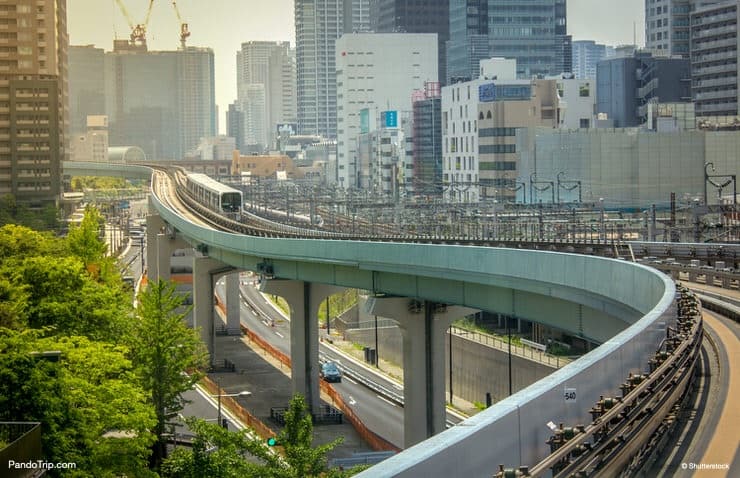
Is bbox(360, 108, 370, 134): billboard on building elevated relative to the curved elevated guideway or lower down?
elevated

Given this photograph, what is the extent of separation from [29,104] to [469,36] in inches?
3337

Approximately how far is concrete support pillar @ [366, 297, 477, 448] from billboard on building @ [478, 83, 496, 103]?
7165 centimetres

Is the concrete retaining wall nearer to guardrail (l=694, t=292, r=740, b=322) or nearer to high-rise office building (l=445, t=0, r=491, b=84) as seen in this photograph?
guardrail (l=694, t=292, r=740, b=322)

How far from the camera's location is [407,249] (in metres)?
40.0

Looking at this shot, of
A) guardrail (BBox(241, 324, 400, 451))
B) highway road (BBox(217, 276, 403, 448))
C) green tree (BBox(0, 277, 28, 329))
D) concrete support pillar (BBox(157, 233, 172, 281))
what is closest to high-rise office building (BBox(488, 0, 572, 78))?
highway road (BBox(217, 276, 403, 448))

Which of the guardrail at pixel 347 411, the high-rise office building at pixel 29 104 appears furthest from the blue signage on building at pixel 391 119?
the guardrail at pixel 347 411

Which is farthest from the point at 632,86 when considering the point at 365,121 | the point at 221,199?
the point at 365,121

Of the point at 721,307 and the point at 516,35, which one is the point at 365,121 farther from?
the point at 721,307

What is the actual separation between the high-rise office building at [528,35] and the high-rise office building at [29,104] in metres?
78.4

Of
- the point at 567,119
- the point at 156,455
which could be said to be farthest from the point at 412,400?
the point at 567,119

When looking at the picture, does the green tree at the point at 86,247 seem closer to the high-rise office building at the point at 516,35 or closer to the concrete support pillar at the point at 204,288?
the concrete support pillar at the point at 204,288

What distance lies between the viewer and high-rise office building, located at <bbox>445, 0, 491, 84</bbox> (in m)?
189

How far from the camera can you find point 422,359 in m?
43.5

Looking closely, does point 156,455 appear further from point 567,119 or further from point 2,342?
point 567,119
